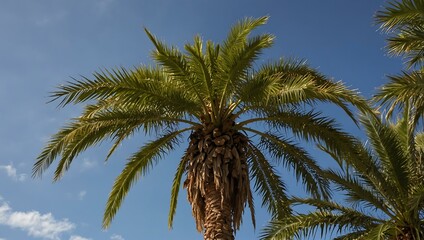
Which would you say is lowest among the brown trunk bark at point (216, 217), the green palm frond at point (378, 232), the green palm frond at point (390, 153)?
the green palm frond at point (378, 232)

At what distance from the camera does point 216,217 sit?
1388 centimetres

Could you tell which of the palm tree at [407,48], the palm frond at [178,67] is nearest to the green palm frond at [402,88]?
the palm tree at [407,48]

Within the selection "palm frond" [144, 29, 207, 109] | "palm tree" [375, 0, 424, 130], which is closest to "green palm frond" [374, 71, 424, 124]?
"palm tree" [375, 0, 424, 130]

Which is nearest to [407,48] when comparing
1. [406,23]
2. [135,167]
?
[406,23]

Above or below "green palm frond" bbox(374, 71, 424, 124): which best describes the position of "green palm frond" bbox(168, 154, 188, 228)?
above

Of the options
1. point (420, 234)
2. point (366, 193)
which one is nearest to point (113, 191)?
point (366, 193)

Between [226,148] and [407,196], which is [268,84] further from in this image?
[407,196]

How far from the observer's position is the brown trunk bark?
13766mm

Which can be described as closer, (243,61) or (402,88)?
(402,88)

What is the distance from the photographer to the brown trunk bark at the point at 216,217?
45.2 feet

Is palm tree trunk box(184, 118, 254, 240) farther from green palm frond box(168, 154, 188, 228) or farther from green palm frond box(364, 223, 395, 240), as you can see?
green palm frond box(364, 223, 395, 240)

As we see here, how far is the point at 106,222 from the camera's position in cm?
1664

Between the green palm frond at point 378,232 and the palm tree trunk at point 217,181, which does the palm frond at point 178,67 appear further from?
the green palm frond at point 378,232

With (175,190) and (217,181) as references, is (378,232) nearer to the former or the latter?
(217,181)
